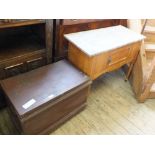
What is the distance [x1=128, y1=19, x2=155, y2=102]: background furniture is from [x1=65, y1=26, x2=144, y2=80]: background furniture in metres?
0.18

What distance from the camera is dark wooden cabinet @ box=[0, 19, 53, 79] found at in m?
1.40

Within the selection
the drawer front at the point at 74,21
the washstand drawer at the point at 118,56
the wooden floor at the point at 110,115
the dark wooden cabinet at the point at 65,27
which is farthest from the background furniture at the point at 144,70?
the drawer front at the point at 74,21

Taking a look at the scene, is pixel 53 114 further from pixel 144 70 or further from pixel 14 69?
pixel 144 70

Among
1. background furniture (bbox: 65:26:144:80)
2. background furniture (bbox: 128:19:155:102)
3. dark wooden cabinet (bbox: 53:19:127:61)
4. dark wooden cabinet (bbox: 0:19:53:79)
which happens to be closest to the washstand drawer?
background furniture (bbox: 65:26:144:80)

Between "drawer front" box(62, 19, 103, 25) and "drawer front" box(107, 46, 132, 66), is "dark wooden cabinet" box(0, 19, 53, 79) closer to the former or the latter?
"drawer front" box(62, 19, 103, 25)

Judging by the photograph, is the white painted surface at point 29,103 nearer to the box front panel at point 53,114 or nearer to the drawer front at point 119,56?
the box front panel at point 53,114

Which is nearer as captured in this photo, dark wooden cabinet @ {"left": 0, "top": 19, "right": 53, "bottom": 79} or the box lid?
the box lid

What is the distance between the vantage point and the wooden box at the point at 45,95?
3.76 feet

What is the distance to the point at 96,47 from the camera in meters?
1.42

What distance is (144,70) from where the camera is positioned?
5.98 feet

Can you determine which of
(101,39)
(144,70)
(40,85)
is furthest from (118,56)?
(40,85)

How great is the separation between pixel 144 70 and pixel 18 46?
4.35 feet
